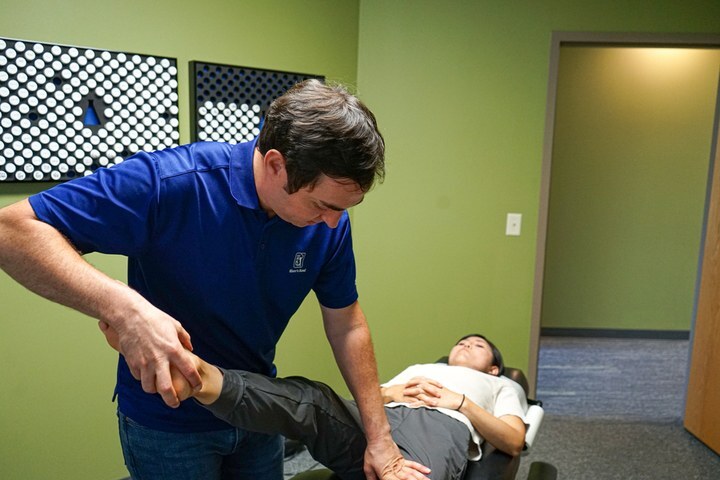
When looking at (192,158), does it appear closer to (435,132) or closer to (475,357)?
(475,357)

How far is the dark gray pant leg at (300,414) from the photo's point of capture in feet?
3.87

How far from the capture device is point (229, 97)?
2.42 meters

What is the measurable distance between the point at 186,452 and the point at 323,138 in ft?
2.17

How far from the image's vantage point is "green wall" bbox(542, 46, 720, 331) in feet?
14.0

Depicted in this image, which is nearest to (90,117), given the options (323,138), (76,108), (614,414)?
(76,108)

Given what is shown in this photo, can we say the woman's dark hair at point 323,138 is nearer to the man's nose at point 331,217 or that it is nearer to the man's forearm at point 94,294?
the man's nose at point 331,217

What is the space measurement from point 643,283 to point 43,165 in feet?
13.0

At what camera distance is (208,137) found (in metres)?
2.38

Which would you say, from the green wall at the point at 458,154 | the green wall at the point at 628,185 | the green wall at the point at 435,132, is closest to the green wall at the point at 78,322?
the green wall at the point at 435,132

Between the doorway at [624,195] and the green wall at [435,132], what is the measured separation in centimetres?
131

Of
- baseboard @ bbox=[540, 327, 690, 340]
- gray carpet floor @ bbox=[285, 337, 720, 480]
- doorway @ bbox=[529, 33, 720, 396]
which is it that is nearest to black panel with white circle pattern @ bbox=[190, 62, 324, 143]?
gray carpet floor @ bbox=[285, 337, 720, 480]

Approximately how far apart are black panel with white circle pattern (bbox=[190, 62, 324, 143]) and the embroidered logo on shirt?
1265 mm

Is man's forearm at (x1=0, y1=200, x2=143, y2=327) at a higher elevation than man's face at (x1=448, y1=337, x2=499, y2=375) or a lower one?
higher

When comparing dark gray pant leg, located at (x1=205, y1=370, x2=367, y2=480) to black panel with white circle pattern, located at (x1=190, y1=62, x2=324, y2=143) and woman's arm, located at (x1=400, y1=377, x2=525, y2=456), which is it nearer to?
woman's arm, located at (x1=400, y1=377, x2=525, y2=456)
